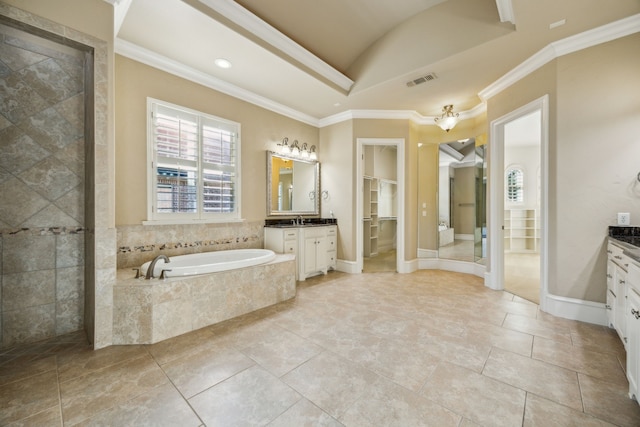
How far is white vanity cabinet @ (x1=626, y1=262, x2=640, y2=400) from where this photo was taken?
132cm

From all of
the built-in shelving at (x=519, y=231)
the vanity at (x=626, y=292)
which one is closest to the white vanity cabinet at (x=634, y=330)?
the vanity at (x=626, y=292)

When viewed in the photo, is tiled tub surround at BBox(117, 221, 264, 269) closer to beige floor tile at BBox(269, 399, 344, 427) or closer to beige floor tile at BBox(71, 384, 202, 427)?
beige floor tile at BBox(71, 384, 202, 427)

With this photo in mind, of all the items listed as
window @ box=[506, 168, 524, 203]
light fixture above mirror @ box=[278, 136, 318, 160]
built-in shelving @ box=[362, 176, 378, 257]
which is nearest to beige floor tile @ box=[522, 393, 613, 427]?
light fixture above mirror @ box=[278, 136, 318, 160]

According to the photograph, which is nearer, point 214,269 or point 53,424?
point 53,424

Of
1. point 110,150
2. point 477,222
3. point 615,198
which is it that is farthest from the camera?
point 477,222

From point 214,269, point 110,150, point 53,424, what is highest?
point 110,150

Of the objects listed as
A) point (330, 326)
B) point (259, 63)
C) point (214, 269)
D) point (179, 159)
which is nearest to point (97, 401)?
point (214, 269)

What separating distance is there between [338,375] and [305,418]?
410 millimetres

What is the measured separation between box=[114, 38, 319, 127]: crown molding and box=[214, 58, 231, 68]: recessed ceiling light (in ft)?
1.17

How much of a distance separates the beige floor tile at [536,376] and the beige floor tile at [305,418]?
1.15m

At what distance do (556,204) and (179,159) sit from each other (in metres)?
4.27

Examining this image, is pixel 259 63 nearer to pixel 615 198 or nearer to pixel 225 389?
pixel 225 389

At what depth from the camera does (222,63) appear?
3000 mm

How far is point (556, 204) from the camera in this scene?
2646 millimetres
